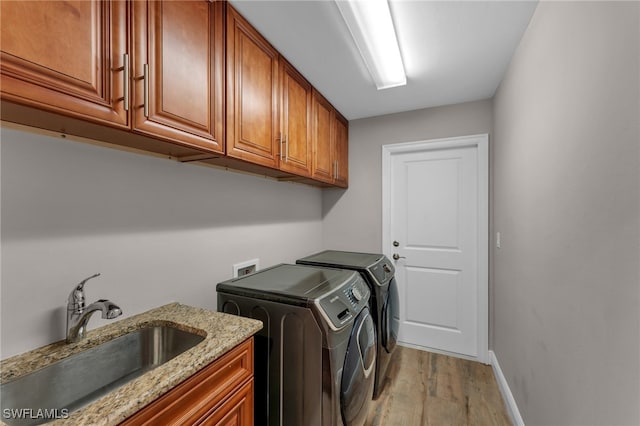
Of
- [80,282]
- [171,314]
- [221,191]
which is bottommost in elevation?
[171,314]

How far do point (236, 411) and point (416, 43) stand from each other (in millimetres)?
2067

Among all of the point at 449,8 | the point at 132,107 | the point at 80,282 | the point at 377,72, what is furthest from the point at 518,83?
the point at 80,282

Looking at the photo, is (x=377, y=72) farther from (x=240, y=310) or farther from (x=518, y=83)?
(x=240, y=310)

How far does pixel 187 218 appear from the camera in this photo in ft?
4.68

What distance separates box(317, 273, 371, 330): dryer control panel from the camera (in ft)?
3.95

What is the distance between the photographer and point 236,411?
99cm

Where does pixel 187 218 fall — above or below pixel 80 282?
above

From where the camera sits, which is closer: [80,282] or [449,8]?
[80,282]

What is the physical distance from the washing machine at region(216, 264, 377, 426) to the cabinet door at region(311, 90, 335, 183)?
1.04 metres

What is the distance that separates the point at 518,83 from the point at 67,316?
2.54 meters

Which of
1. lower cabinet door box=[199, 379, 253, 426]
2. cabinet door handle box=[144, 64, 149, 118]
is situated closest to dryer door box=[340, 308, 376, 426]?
lower cabinet door box=[199, 379, 253, 426]

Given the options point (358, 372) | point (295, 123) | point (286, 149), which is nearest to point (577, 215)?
point (358, 372)

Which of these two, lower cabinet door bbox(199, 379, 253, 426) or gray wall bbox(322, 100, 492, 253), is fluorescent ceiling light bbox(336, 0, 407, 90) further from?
lower cabinet door bbox(199, 379, 253, 426)

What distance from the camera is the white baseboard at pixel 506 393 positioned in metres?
1.61
